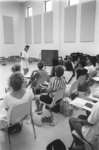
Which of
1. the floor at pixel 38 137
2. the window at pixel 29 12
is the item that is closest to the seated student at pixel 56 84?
the floor at pixel 38 137

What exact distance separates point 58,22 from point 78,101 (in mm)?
8179

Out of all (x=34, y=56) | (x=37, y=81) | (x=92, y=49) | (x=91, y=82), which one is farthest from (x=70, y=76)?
(x=34, y=56)

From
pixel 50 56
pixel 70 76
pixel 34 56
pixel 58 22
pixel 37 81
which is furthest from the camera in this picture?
pixel 34 56

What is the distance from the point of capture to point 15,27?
1186 cm

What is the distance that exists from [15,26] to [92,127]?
11.7 meters

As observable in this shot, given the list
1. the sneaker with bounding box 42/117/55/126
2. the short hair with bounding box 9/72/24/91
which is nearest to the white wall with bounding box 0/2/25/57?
the sneaker with bounding box 42/117/55/126

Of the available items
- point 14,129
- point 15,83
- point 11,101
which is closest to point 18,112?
point 11,101

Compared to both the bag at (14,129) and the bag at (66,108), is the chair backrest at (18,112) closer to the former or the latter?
the bag at (14,129)

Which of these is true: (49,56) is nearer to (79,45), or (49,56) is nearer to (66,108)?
(79,45)

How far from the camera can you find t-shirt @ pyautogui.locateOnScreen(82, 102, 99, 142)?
1472 millimetres

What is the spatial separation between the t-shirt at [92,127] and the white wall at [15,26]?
35.9 feet

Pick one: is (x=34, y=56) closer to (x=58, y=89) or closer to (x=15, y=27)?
(x=15, y=27)

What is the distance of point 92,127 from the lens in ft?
5.12

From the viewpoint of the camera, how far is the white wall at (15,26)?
11.1m
